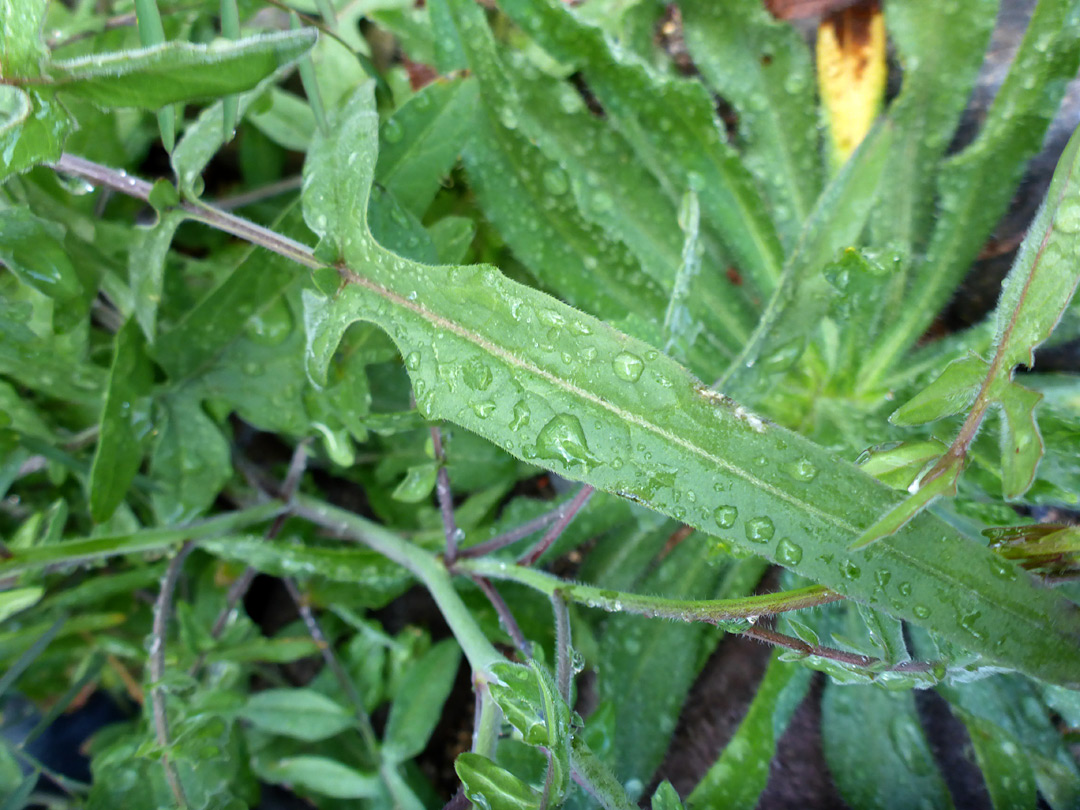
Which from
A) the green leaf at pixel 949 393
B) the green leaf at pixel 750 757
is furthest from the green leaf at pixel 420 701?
the green leaf at pixel 949 393

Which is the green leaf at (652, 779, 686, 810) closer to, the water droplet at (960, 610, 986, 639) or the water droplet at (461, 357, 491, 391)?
the water droplet at (960, 610, 986, 639)

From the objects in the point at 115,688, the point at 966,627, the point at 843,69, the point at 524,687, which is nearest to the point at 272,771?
the point at 115,688

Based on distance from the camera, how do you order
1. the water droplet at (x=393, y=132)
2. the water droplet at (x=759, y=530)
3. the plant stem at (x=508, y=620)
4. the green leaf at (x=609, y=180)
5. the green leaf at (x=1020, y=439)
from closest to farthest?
the green leaf at (x=1020, y=439) → the water droplet at (x=759, y=530) → the plant stem at (x=508, y=620) → the water droplet at (x=393, y=132) → the green leaf at (x=609, y=180)

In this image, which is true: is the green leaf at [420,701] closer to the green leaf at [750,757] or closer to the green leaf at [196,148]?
the green leaf at [750,757]

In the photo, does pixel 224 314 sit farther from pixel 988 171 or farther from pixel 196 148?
pixel 988 171

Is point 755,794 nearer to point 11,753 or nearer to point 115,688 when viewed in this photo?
point 11,753
